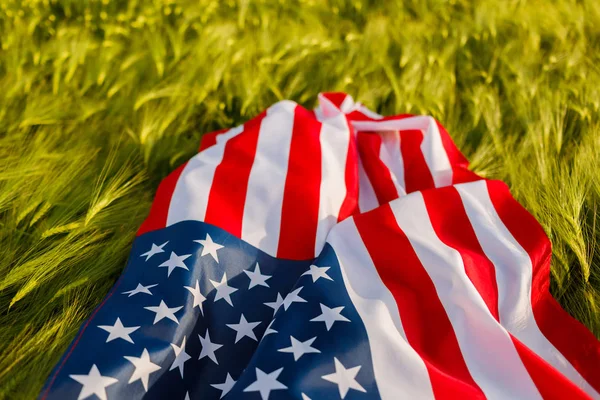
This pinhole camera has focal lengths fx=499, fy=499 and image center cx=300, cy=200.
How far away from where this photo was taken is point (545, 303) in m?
1.23

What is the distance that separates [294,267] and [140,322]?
431 millimetres

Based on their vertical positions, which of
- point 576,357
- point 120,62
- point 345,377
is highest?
point 120,62

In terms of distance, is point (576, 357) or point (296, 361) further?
point (576, 357)

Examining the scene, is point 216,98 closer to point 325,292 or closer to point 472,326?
point 325,292

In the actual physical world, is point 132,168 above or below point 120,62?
below

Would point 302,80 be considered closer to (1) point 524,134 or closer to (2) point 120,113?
(2) point 120,113

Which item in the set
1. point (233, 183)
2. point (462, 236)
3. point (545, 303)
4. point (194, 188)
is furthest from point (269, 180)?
point (545, 303)

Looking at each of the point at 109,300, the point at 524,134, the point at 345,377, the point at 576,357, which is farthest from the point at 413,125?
the point at 109,300

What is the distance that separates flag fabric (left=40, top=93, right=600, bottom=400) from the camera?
101cm

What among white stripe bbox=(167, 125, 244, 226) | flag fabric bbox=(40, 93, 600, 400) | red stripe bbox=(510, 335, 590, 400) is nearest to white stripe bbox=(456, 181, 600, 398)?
flag fabric bbox=(40, 93, 600, 400)

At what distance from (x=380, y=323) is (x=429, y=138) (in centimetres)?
78

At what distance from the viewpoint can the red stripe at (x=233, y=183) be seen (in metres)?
1.38

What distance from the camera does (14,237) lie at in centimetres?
144

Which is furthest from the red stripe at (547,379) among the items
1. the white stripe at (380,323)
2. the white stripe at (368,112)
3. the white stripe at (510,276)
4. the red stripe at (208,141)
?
the red stripe at (208,141)
